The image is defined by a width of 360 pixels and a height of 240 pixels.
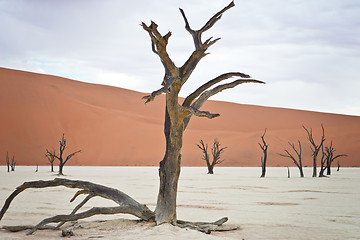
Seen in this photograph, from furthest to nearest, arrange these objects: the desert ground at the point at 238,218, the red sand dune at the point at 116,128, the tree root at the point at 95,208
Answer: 1. the red sand dune at the point at 116,128
2. the tree root at the point at 95,208
3. the desert ground at the point at 238,218

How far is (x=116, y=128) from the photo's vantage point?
58.4 m

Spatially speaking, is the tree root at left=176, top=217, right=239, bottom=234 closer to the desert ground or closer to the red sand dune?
the desert ground

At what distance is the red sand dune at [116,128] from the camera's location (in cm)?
5003

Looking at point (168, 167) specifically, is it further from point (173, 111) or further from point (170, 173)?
point (173, 111)

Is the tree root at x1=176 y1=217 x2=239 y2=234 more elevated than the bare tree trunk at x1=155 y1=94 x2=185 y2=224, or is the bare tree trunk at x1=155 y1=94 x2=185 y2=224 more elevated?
the bare tree trunk at x1=155 y1=94 x2=185 y2=224

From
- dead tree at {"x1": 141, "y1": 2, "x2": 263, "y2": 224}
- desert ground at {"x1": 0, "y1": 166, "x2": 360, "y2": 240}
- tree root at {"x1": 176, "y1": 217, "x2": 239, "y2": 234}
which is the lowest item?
desert ground at {"x1": 0, "y1": 166, "x2": 360, "y2": 240}

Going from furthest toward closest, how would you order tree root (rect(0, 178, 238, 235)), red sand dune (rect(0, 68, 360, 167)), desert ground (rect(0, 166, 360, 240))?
red sand dune (rect(0, 68, 360, 167)) < tree root (rect(0, 178, 238, 235)) < desert ground (rect(0, 166, 360, 240))

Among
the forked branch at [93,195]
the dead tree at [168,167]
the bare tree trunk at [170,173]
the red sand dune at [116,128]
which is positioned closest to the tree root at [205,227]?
the dead tree at [168,167]

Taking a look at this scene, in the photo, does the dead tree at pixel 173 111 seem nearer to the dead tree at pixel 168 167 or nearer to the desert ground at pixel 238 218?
the dead tree at pixel 168 167

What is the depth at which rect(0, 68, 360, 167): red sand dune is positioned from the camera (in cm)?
5003

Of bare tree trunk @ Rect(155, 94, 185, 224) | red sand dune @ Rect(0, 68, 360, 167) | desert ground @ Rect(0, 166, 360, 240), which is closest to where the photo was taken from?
desert ground @ Rect(0, 166, 360, 240)

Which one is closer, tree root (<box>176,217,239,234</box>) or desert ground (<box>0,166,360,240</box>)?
desert ground (<box>0,166,360,240</box>)

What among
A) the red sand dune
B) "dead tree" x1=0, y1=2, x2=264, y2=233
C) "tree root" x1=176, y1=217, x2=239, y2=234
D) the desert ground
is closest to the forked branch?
"dead tree" x1=0, y1=2, x2=264, y2=233

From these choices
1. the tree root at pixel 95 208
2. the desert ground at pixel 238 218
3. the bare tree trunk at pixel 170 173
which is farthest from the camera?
the bare tree trunk at pixel 170 173
